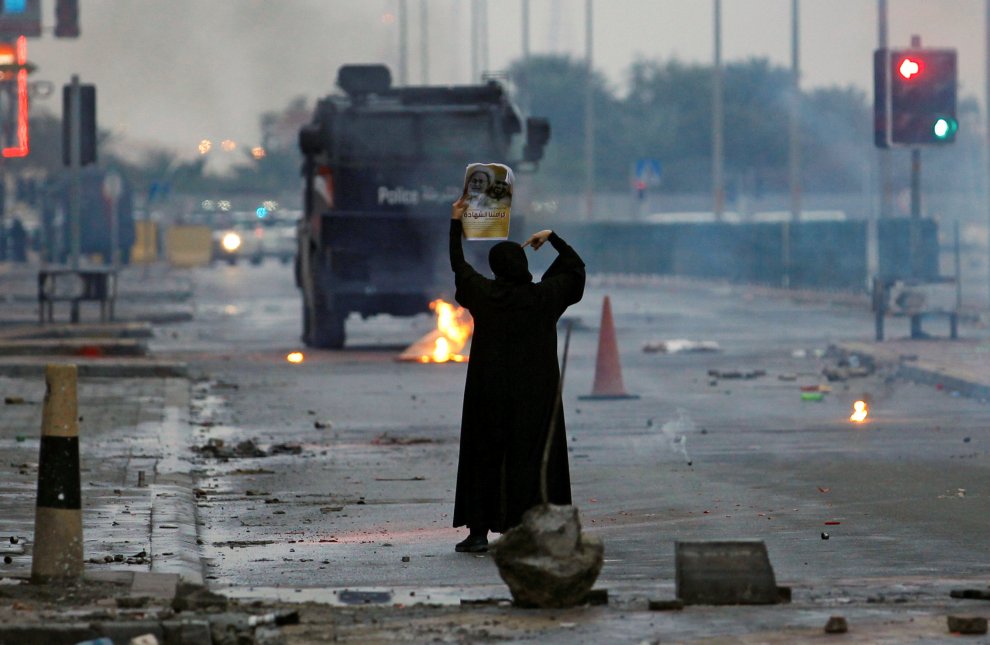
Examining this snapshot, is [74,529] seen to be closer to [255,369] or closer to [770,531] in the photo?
[770,531]

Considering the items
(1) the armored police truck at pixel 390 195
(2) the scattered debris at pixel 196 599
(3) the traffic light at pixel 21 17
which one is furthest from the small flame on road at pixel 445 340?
(2) the scattered debris at pixel 196 599

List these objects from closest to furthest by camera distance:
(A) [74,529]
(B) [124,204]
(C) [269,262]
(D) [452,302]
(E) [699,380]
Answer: (A) [74,529] → (E) [699,380] → (D) [452,302] → (B) [124,204] → (C) [269,262]

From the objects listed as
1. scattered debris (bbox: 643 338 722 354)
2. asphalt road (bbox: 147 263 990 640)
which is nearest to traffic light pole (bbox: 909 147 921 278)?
asphalt road (bbox: 147 263 990 640)

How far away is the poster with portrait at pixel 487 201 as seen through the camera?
32.1 ft

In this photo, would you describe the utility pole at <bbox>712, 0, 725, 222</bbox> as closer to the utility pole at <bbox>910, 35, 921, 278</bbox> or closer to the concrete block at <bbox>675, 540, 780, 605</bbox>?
the utility pole at <bbox>910, 35, 921, 278</bbox>

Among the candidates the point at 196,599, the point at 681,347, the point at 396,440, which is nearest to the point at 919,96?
the point at 681,347

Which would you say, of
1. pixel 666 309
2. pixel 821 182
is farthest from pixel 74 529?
pixel 821 182

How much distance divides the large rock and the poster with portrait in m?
1.85

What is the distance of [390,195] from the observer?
27328 millimetres

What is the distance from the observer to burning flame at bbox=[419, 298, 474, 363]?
82.7 feet

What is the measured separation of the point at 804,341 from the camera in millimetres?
28750

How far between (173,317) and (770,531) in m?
26.4

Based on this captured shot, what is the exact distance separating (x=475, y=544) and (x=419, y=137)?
1780 cm

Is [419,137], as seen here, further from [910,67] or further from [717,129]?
[717,129]
